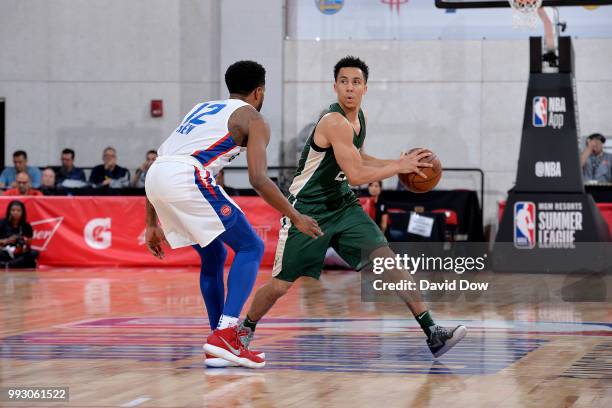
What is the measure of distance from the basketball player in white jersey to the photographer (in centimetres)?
885

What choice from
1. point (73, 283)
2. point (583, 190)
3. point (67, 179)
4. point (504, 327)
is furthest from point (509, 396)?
point (67, 179)

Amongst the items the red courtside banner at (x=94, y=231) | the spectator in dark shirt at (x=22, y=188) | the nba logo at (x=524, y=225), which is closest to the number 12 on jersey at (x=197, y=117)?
the nba logo at (x=524, y=225)

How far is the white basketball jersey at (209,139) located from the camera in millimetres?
5887

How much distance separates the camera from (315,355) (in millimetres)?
6215

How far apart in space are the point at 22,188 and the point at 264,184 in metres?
10.3

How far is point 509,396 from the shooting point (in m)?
4.83

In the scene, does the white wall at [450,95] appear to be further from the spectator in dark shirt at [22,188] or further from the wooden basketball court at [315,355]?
the wooden basketball court at [315,355]

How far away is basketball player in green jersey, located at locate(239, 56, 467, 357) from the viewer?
19.6ft

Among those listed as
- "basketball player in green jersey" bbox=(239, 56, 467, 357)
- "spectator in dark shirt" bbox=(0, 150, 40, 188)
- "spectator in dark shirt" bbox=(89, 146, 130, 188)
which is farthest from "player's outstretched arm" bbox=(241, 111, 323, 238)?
"spectator in dark shirt" bbox=(0, 150, 40, 188)

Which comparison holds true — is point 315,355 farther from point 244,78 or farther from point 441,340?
point 244,78

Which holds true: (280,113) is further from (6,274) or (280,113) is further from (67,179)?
(6,274)

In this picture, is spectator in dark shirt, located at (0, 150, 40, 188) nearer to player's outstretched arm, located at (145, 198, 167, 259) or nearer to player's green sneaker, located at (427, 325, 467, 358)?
player's outstretched arm, located at (145, 198, 167, 259)

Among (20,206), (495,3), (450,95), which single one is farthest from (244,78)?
(450,95)

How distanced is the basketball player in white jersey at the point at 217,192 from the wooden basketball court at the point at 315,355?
300 mm
